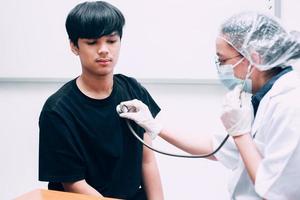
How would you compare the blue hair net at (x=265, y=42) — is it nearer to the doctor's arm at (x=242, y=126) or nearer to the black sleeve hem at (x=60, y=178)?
the doctor's arm at (x=242, y=126)

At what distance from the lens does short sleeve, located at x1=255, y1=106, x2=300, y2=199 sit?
1.13 m

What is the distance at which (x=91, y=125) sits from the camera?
4.69 ft

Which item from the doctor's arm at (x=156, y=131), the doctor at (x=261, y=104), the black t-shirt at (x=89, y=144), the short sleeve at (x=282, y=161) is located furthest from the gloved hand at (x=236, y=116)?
the black t-shirt at (x=89, y=144)

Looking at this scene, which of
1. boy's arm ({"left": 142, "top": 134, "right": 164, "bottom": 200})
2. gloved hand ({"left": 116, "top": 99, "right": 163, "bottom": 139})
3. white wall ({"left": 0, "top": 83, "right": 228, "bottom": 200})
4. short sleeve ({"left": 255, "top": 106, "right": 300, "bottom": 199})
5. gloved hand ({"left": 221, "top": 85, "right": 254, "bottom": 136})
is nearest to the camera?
short sleeve ({"left": 255, "top": 106, "right": 300, "bottom": 199})

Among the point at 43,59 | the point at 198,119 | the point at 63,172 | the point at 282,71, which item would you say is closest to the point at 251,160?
the point at 282,71

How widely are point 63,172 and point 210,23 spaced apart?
0.99 metres

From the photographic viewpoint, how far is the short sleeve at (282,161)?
113 cm

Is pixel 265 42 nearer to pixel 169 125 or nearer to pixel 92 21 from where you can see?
pixel 92 21

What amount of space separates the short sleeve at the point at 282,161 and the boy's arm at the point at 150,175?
52cm

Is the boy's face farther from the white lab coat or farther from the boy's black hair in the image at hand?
the white lab coat

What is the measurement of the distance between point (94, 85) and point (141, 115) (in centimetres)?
21

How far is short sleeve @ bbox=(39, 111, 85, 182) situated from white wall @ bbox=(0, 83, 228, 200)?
62 centimetres

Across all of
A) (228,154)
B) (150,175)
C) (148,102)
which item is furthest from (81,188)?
(228,154)

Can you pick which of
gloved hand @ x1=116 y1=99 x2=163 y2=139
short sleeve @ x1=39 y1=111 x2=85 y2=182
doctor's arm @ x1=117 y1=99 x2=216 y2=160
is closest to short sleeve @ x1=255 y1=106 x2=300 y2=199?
doctor's arm @ x1=117 y1=99 x2=216 y2=160
